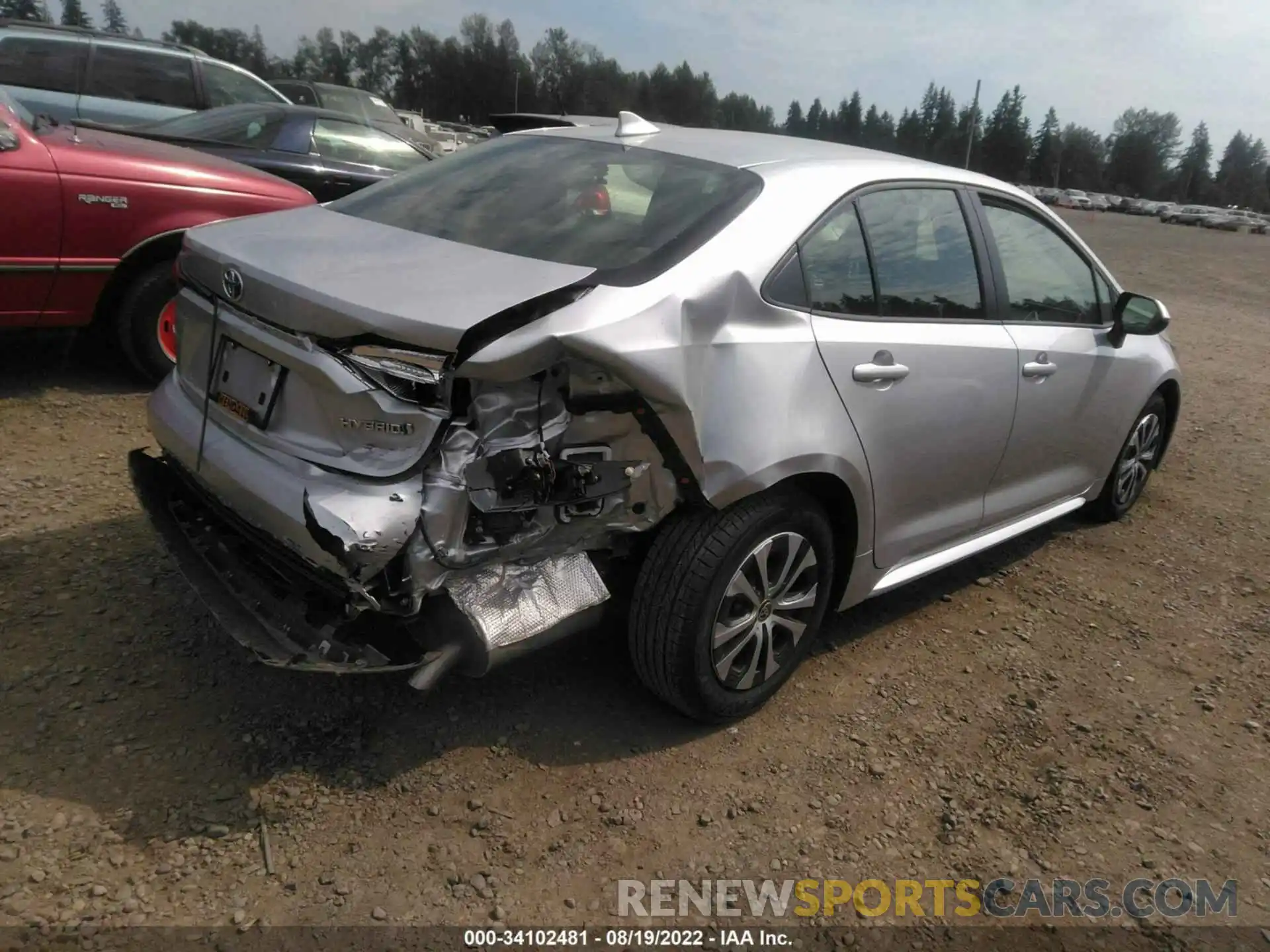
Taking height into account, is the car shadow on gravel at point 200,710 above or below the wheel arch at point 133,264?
below

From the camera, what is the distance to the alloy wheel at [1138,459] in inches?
184

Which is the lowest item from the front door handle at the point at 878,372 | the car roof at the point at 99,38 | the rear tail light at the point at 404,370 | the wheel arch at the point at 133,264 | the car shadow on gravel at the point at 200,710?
the car shadow on gravel at the point at 200,710

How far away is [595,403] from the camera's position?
2.35 metres

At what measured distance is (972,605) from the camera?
393 centimetres

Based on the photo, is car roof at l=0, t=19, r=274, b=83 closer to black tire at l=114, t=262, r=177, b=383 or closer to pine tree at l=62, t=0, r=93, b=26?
black tire at l=114, t=262, r=177, b=383

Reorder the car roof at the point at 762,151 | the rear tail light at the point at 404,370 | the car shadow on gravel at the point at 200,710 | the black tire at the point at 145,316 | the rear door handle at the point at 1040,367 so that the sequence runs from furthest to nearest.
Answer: the black tire at the point at 145,316 → the rear door handle at the point at 1040,367 → the car roof at the point at 762,151 → the car shadow on gravel at the point at 200,710 → the rear tail light at the point at 404,370

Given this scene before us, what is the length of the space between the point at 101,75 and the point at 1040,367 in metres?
8.92

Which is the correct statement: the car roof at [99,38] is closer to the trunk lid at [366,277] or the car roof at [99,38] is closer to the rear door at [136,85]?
the rear door at [136,85]

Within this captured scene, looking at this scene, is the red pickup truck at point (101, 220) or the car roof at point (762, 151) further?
the red pickup truck at point (101, 220)

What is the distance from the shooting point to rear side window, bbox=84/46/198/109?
8.70 metres

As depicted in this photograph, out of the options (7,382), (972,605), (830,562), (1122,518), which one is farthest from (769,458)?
(7,382)

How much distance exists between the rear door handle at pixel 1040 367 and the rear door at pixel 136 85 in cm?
815

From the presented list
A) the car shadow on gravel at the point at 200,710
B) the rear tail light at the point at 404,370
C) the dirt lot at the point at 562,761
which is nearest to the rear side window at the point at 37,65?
the dirt lot at the point at 562,761

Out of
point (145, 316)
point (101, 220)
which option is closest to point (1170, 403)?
point (145, 316)
